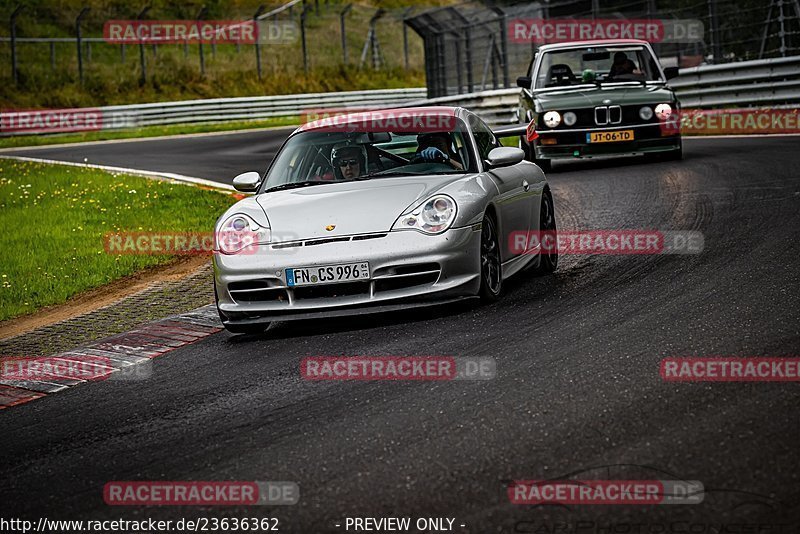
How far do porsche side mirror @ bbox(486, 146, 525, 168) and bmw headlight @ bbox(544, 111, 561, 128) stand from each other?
290 inches

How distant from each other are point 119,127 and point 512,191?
29494 millimetres

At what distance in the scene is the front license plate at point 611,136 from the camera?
15453 mm

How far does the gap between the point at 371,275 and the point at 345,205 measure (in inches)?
24.8

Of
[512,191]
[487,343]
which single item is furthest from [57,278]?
[487,343]

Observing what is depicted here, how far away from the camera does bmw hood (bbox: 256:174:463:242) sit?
7.43m

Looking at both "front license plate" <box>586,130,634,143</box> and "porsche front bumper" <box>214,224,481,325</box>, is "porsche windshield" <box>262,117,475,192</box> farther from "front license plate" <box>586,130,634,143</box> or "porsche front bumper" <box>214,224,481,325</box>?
"front license plate" <box>586,130,634,143</box>

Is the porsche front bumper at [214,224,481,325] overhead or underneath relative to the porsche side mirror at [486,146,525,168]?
underneath

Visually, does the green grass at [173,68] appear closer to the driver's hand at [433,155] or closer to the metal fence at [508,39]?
the metal fence at [508,39]

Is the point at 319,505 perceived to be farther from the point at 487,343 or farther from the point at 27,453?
the point at 487,343
